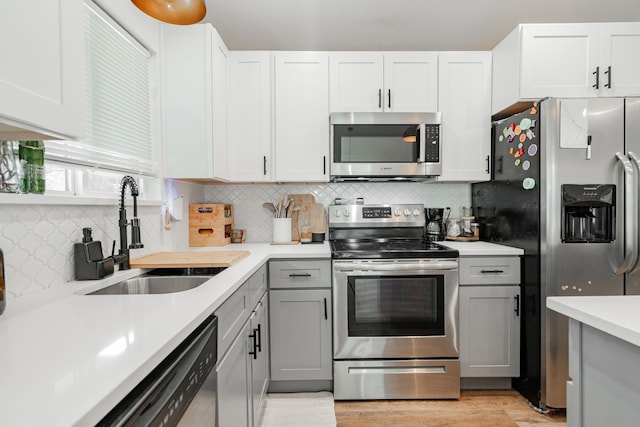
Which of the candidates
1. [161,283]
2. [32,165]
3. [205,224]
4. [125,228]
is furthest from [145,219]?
[32,165]

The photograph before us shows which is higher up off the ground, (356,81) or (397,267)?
(356,81)

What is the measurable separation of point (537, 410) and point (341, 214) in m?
1.74

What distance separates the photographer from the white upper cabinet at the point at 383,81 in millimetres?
2486

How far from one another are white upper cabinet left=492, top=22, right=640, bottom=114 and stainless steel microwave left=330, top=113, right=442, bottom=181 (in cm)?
63

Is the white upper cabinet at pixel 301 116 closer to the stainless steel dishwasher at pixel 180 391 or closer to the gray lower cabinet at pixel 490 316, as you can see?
the gray lower cabinet at pixel 490 316

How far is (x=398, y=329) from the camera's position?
85.7 inches

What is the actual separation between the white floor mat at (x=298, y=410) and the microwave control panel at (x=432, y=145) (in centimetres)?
174

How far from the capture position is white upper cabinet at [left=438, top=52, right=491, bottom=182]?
2.51 metres

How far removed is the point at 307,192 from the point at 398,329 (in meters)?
1.27

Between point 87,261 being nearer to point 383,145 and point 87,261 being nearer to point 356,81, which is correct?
point 383,145

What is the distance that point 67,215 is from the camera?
1.35 meters

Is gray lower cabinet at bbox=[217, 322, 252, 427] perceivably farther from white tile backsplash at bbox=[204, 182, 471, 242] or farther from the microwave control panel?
the microwave control panel

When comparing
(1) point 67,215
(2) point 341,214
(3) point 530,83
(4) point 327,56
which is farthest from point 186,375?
(3) point 530,83

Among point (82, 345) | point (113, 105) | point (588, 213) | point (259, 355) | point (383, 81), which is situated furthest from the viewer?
point (383, 81)
